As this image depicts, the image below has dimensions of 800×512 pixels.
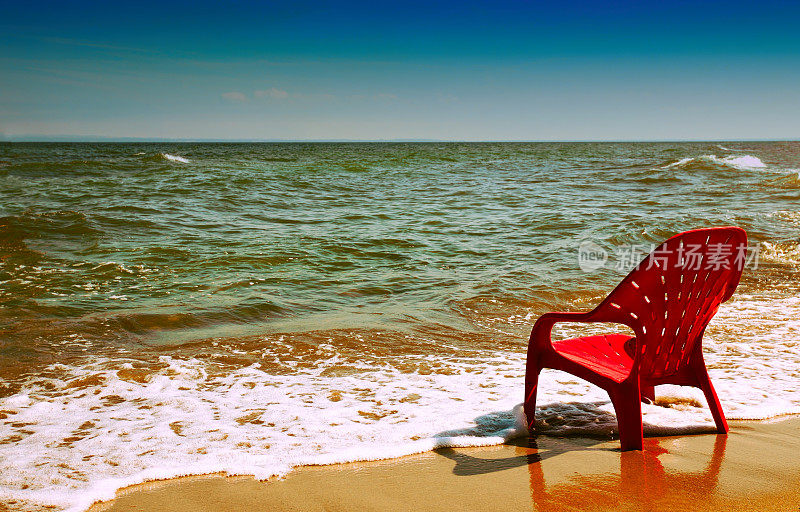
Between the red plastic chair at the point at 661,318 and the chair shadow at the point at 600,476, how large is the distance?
0.16 metres

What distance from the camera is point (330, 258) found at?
28.4ft

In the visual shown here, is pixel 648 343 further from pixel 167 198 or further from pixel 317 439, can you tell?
pixel 167 198

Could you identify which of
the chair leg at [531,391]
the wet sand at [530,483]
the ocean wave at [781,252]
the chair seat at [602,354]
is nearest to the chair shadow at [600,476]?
the wet sand at [530,483]

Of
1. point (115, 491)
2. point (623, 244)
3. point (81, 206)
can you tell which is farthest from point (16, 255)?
point (623, 244)

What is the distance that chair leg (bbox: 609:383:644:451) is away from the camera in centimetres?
277

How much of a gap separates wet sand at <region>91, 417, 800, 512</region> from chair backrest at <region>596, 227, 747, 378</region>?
0.48 meters

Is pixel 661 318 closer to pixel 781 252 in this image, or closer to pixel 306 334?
pixel 306 334

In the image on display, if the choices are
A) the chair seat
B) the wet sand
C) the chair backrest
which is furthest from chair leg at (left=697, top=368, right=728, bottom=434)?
the chair seat

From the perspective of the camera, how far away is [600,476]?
2.67m

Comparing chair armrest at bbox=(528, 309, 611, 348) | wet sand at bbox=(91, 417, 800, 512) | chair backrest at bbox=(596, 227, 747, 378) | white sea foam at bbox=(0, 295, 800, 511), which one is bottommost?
white sea foam at bbox=(0, 295, 800, 511)

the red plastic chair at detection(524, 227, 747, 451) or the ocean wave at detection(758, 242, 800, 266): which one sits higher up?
the red plastic chair at detection(524, 227, 747, 451)

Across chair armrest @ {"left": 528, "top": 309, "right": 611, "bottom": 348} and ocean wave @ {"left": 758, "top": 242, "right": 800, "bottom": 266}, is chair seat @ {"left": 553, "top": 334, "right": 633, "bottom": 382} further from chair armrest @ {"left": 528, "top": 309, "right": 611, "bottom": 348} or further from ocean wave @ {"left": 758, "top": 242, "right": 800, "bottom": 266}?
ocean wave @ {"left": 758, "top": 242, "right": 800, "bottom": 266}

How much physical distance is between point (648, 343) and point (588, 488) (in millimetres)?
745

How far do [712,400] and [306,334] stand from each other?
3.36 metres
